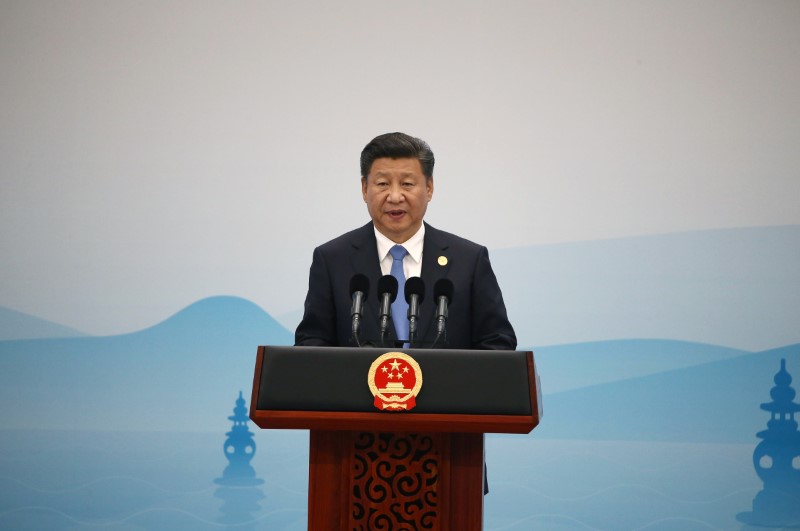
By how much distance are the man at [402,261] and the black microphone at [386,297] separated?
219mm

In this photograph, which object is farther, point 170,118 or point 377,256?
point 170,118

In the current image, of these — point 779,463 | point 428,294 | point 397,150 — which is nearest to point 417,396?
point 428,294

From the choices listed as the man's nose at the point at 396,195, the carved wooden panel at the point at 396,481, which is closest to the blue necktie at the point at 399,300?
the man's nose at the point at 396,195

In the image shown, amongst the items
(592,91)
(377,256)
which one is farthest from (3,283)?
(592,91)

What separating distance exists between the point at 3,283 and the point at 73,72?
1.03 metres

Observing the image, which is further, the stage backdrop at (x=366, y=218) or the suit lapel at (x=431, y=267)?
the stage backdrop at (x=366, y=218)

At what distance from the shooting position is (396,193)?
2199mm

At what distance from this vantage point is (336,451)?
1773 mm

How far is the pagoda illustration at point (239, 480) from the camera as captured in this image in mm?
3871

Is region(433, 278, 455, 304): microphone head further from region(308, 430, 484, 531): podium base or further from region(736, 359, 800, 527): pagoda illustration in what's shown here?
region(736, 359, 800, 527): pagoda illustration

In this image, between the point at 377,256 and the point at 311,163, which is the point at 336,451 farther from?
the point at 311,163

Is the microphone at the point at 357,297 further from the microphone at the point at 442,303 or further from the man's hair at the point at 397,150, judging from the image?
the man's hair at the point at 397,150

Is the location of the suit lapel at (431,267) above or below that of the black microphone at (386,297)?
above

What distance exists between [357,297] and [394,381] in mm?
276
